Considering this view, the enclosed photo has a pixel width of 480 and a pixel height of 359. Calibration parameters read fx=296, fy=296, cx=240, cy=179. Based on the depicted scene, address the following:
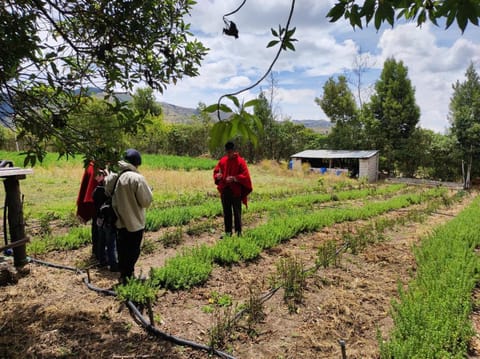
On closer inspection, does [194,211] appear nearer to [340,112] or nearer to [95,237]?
[95,237]

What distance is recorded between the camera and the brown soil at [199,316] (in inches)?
110

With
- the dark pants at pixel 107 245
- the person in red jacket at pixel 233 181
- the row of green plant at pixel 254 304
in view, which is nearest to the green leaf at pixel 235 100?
the row of green plant at pixel 254 304

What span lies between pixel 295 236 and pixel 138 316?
4255 millimetres

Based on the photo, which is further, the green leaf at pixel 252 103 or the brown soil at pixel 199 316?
the brown soil at pixel 199 316

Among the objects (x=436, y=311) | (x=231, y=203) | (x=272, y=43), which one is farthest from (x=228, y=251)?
(x=272, y=43)

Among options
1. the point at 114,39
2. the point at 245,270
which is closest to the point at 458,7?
the point at 114,39

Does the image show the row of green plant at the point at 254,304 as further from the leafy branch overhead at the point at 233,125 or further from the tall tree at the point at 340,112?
the tall tree at the point at 340,112

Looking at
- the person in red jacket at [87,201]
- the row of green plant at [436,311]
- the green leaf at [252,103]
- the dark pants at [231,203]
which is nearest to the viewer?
the green leaf at [252,103]

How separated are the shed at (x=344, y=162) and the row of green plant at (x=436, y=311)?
19.6 m

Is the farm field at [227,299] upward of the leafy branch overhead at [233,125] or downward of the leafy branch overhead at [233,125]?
downward

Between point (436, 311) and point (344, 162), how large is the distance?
84.7 ft

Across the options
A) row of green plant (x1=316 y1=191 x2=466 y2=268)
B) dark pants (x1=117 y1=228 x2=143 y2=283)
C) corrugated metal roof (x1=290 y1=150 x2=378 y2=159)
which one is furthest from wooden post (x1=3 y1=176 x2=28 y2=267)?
corrugated metal roof (x1=290 y1=150 x2=378 y2=159)

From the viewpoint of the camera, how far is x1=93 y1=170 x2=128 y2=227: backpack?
380cm

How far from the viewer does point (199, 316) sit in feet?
11.2
